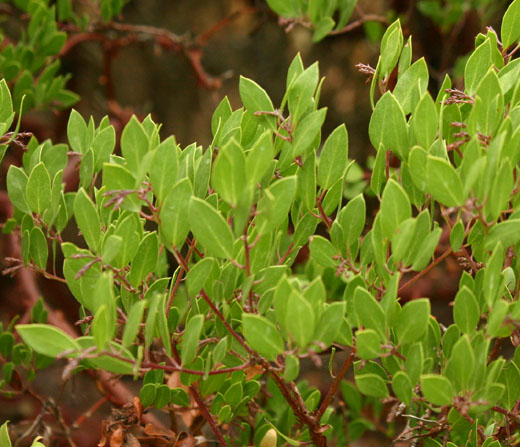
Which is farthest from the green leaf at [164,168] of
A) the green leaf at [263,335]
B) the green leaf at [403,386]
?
the green leaf at [403,386]

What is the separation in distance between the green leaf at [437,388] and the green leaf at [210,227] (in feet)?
0.55

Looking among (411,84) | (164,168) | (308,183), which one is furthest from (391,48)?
(164,168)

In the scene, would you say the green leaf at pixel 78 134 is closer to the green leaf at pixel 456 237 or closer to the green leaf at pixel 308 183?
the green leaf at pixel 308 183

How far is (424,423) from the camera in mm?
653

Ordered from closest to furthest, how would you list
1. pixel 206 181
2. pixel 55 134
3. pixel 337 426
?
1. pixel 206 181
2. pixel 337 426
3. pixel 55 134

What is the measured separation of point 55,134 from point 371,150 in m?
0.93

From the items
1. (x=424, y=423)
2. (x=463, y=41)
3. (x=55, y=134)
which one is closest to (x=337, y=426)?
(x=424, y=423)

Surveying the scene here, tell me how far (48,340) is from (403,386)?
10.4 inches

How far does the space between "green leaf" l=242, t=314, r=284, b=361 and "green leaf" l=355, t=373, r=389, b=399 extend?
3.4 inches

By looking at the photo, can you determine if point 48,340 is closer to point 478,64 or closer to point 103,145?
point 103,145

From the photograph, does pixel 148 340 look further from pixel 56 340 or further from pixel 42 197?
pixel 42 197

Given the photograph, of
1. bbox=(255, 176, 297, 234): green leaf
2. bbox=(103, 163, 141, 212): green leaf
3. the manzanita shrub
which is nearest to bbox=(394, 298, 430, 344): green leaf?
the manzanita shrub

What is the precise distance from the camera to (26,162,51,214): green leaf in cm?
63

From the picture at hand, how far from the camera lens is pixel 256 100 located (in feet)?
1.94
